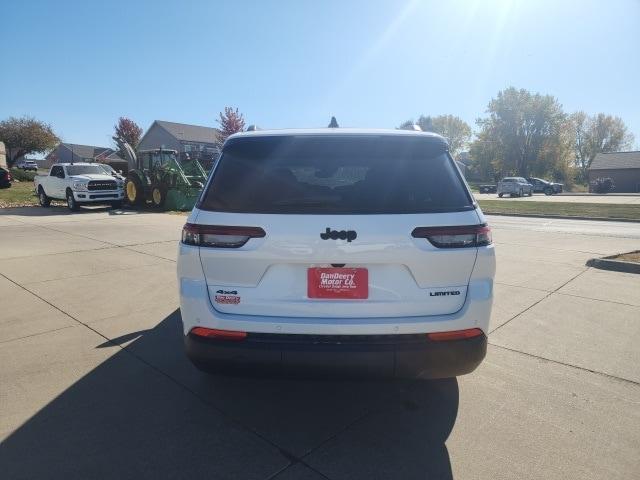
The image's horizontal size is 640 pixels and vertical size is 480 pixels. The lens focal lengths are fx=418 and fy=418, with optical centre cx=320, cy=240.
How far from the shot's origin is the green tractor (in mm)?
16984

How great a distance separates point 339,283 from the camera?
2.36m

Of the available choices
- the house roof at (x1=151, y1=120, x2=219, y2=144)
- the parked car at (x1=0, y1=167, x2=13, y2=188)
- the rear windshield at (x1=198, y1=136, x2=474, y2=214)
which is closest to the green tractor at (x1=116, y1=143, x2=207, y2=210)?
the parked car at (x1=0, y1=167, x2=13, y2=188)

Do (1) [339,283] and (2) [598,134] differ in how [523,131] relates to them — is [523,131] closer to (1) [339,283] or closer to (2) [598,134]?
(2) [598,134]

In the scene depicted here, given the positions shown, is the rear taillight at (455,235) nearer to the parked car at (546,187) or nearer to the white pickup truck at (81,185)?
the white pickup truck at (81,185)

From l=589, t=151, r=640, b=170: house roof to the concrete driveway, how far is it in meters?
63.2

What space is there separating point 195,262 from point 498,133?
69442 mm

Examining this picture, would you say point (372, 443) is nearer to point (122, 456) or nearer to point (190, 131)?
point (122, 456)

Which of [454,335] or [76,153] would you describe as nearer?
[454,335]

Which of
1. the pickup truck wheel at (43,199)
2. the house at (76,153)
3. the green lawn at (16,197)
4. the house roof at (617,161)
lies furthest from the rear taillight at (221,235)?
the house at (76,153)

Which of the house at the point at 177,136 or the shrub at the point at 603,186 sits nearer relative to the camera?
the shrub at the point at 603,186

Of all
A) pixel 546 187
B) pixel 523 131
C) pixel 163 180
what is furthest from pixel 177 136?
pixel 523 131

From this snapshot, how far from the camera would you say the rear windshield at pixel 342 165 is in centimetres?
248

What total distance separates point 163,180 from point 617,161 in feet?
204

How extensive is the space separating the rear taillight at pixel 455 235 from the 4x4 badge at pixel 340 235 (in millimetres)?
338
